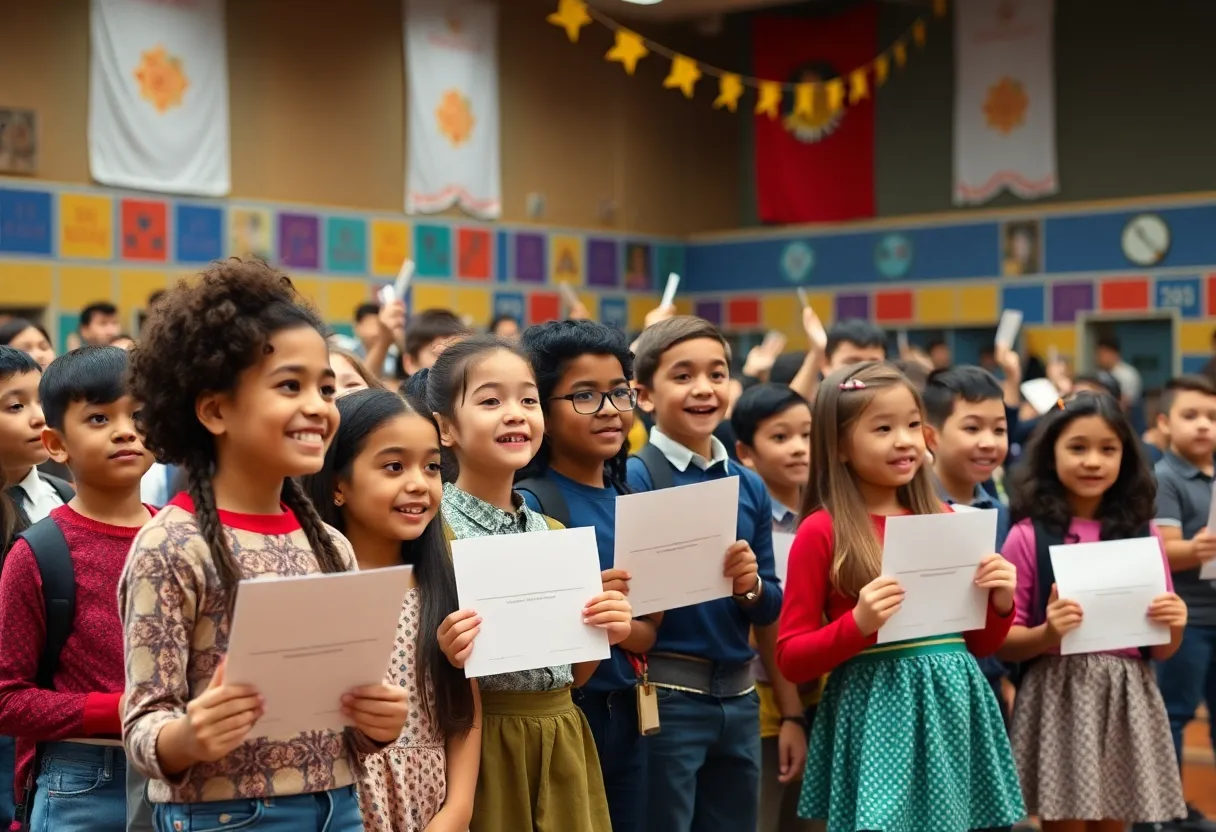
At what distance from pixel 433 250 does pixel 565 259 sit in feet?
5.54

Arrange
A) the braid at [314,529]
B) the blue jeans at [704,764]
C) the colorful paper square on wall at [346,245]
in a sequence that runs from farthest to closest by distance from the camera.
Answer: the colorful paper square on wall at [346,245] → the blue jeans at [704,764] → the braid at [314,529]

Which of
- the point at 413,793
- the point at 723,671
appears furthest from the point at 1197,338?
the point at 413,793

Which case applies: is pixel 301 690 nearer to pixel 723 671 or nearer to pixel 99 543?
pixel 99 543

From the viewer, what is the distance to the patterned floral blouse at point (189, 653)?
1867mm

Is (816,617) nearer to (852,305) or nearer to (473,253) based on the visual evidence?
(473,253)

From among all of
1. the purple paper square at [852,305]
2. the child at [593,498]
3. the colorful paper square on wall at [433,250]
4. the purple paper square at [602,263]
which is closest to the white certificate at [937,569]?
the child at [593,498]

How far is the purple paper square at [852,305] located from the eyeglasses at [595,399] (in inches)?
445

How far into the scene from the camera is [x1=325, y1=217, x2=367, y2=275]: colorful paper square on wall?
12102 mm

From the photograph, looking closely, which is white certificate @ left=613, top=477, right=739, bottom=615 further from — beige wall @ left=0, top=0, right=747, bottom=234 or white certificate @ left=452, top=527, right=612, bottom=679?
beige wall @ left=0, top=0, right=747, bottom=234

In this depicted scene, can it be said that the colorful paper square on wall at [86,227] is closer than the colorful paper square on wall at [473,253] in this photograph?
Yes

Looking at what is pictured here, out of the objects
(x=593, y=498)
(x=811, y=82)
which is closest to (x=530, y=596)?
(x=593, y=498)

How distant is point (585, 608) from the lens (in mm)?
2617

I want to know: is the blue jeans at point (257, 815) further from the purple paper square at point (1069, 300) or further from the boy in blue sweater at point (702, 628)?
the purple paper square at point (1069, 300)

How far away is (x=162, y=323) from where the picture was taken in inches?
79.4
